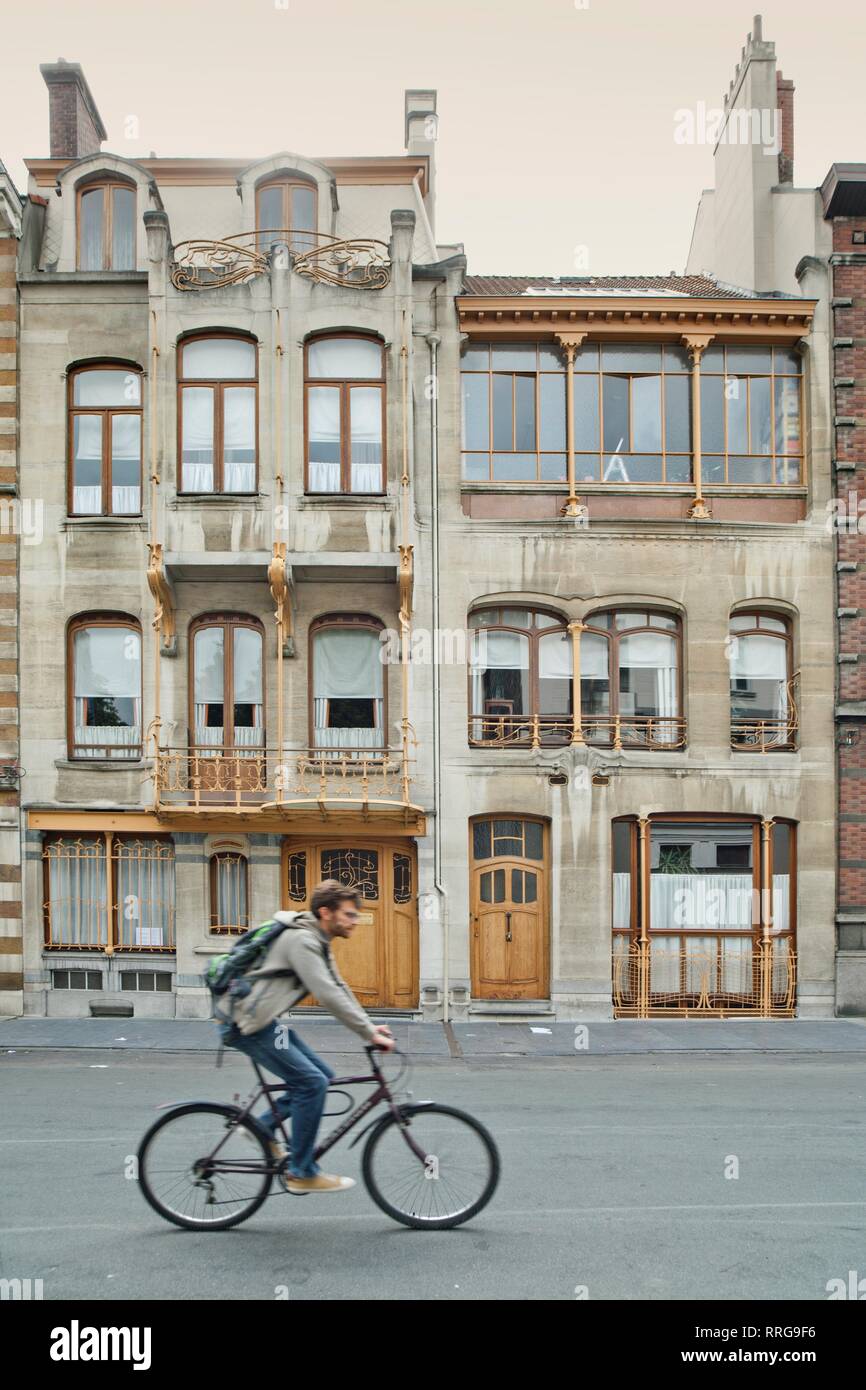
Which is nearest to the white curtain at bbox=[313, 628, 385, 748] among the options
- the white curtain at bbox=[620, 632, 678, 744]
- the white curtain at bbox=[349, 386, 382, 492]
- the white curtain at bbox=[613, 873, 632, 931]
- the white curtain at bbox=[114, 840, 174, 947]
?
the white curtain at bbox=[349, 386, 382, 492]

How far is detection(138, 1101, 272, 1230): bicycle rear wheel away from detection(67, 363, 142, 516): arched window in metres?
13.0

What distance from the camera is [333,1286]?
5.72 m

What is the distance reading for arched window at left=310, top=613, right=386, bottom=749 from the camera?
17.5 m

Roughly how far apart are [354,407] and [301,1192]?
538 inches

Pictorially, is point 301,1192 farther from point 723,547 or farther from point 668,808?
point 723,547

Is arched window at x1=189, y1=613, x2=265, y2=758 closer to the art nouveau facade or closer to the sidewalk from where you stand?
the art nouveau facade

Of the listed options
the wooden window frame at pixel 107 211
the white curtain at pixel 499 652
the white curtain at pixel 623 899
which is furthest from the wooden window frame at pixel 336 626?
the wooden window frame at pixel 107 211

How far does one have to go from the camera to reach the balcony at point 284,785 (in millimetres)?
16500

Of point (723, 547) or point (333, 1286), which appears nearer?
point (333, 1286)

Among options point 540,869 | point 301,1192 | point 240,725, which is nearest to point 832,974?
point 540,869

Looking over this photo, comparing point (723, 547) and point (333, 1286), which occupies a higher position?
point (723, 547)

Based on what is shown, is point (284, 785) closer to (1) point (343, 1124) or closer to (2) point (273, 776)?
(2) point (273, 776)

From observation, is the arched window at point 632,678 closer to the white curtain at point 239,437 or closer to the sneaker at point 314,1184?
the white curtain at point 239,437

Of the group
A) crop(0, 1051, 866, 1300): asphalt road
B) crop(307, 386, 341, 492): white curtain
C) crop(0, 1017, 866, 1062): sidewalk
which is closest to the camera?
crop(0, 1051, 866, 1300): asphalt road
